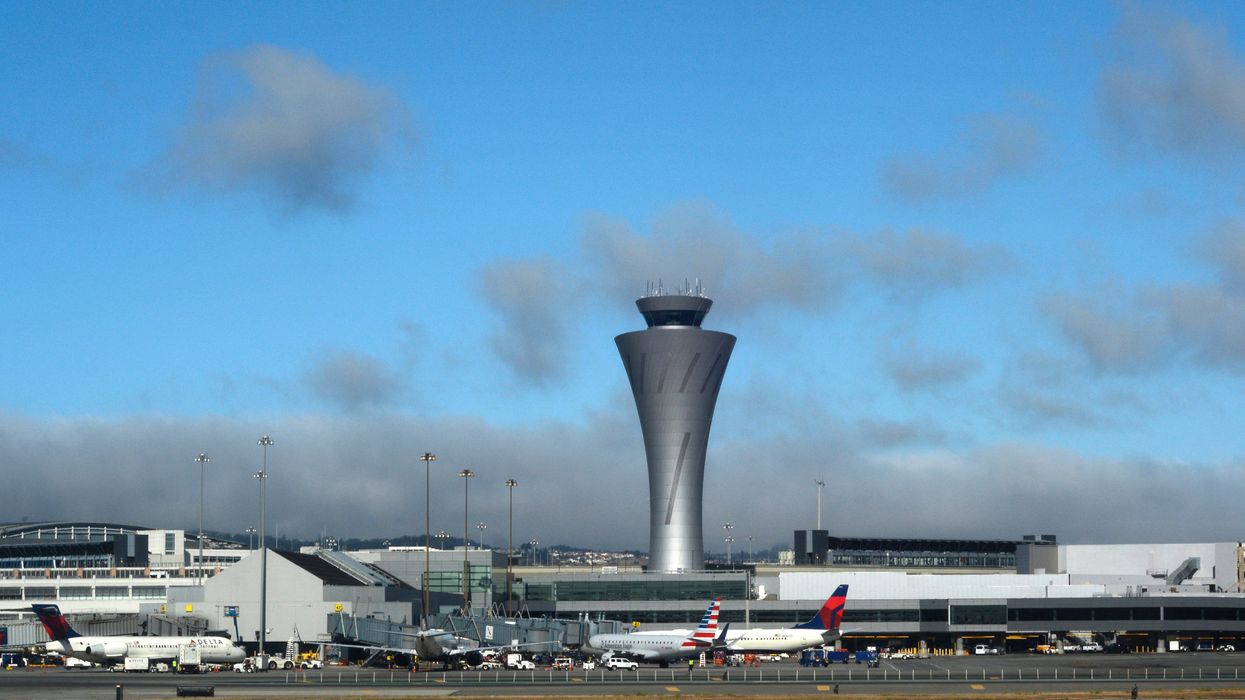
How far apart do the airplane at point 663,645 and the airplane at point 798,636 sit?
22.8 ft

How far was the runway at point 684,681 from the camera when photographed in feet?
273

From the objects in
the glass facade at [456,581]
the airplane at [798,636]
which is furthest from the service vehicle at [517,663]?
the glass facade at [456,581]

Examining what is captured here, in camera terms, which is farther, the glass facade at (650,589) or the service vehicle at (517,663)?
the glass facade at (650,589)

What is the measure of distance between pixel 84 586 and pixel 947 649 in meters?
112

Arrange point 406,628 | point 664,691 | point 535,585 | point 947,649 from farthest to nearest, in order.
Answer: point 535,585 → point 947,649 → point 406,628 → point 664,691

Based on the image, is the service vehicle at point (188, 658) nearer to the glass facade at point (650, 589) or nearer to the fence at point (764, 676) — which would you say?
the fence at point (764, 676)

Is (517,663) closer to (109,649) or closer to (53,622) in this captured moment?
(109,649)

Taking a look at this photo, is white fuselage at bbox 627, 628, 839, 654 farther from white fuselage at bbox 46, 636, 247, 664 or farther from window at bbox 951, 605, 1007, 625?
window at bbox 951, 605, 1007, 625

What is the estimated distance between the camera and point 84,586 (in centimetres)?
19362

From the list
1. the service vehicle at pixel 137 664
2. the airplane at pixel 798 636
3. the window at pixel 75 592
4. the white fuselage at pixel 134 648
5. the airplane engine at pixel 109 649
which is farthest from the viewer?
the window at pixel 75 592

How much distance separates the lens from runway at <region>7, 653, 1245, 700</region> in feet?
273

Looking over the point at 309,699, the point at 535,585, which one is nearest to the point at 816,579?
the point at 535,585

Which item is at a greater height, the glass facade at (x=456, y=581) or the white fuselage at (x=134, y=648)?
the glass facade at (x=456, y=581)

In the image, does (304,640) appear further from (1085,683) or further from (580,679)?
(1085,683)
